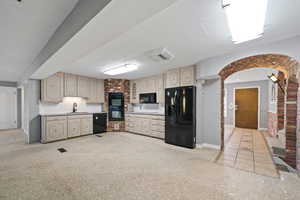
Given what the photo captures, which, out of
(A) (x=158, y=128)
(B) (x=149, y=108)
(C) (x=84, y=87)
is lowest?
(A) (x=158, y=128)

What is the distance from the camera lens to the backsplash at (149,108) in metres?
5.42

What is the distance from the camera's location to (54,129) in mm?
4238

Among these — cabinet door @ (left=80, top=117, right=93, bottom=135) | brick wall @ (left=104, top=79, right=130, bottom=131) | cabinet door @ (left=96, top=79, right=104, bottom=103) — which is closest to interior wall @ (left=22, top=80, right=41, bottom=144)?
cabinet door @ (left=80, top=117, right=93, bottom=135)

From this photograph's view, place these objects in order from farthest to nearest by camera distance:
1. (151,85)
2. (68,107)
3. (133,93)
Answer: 1. (133,93)
2. (151,85)
3. (68,107)

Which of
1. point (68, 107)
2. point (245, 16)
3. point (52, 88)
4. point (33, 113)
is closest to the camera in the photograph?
point (245, 16)

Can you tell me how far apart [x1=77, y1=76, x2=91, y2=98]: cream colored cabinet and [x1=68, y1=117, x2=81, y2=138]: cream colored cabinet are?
103cm

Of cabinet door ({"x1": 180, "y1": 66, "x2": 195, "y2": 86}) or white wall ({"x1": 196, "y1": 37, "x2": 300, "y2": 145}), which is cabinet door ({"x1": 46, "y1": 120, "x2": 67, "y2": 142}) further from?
white wall ({"x1": 196, "y1": 37, "x2": 300, "y2": 145})

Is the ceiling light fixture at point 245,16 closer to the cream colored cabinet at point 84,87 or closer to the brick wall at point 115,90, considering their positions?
the brick wall at point 115,90

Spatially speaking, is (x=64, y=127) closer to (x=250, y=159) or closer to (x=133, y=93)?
(x=133, y=93)

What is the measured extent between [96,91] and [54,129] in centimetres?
210

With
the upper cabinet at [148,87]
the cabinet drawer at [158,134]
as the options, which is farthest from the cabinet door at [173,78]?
the cabinet drawer at [158,134]

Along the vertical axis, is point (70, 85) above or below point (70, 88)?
above

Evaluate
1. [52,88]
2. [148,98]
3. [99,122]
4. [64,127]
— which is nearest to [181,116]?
[148,98]

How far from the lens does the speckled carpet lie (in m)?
1.75
